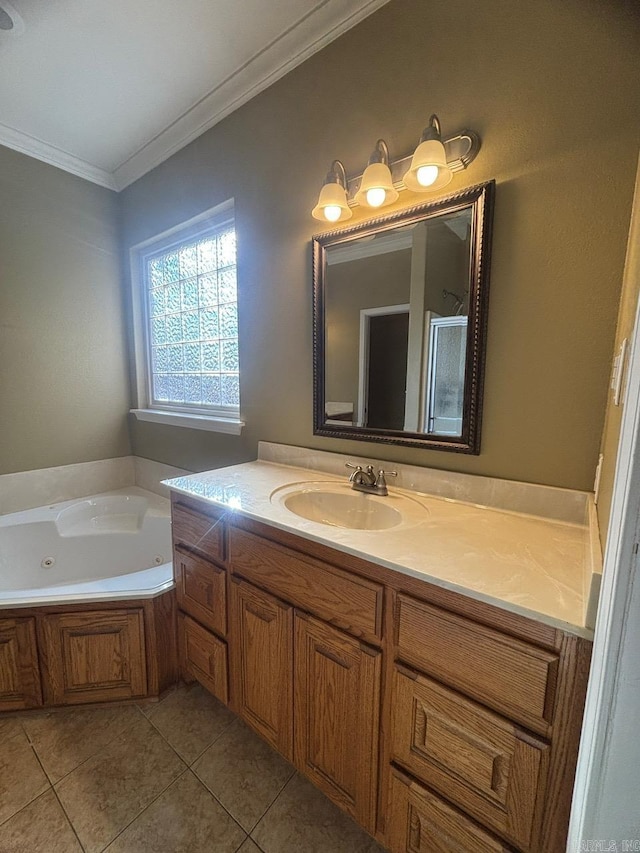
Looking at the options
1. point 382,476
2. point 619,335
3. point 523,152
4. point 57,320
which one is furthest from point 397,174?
point 57,320

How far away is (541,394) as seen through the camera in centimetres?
110

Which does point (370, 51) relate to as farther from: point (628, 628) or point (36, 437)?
point (36, 437)

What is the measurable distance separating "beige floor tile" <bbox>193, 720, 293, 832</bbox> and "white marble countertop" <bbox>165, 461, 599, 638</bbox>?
3.06 ft

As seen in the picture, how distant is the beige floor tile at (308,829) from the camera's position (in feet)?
3.53

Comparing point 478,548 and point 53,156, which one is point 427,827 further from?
point 53,156

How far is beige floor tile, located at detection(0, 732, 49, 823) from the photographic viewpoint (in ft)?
3.84

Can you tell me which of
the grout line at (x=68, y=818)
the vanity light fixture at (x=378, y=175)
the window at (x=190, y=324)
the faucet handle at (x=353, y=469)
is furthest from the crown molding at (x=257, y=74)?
the grout line at (x=68, y=818)

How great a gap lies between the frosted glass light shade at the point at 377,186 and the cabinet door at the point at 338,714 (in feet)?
4.58

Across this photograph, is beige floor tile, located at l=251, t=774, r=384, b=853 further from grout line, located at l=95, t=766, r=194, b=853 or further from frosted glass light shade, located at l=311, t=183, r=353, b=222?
frosted glass light shade, located at l=311, t=183, r=353, b=222

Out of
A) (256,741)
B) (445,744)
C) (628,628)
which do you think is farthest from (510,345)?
(256,741)

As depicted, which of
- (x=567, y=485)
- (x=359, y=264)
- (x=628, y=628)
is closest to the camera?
(x=628, y=628)

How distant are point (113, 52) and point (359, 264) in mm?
1394

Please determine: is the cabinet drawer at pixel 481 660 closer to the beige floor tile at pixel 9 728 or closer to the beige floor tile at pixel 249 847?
the beige floor tile at pixel 249 847

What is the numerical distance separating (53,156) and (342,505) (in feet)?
8.64
